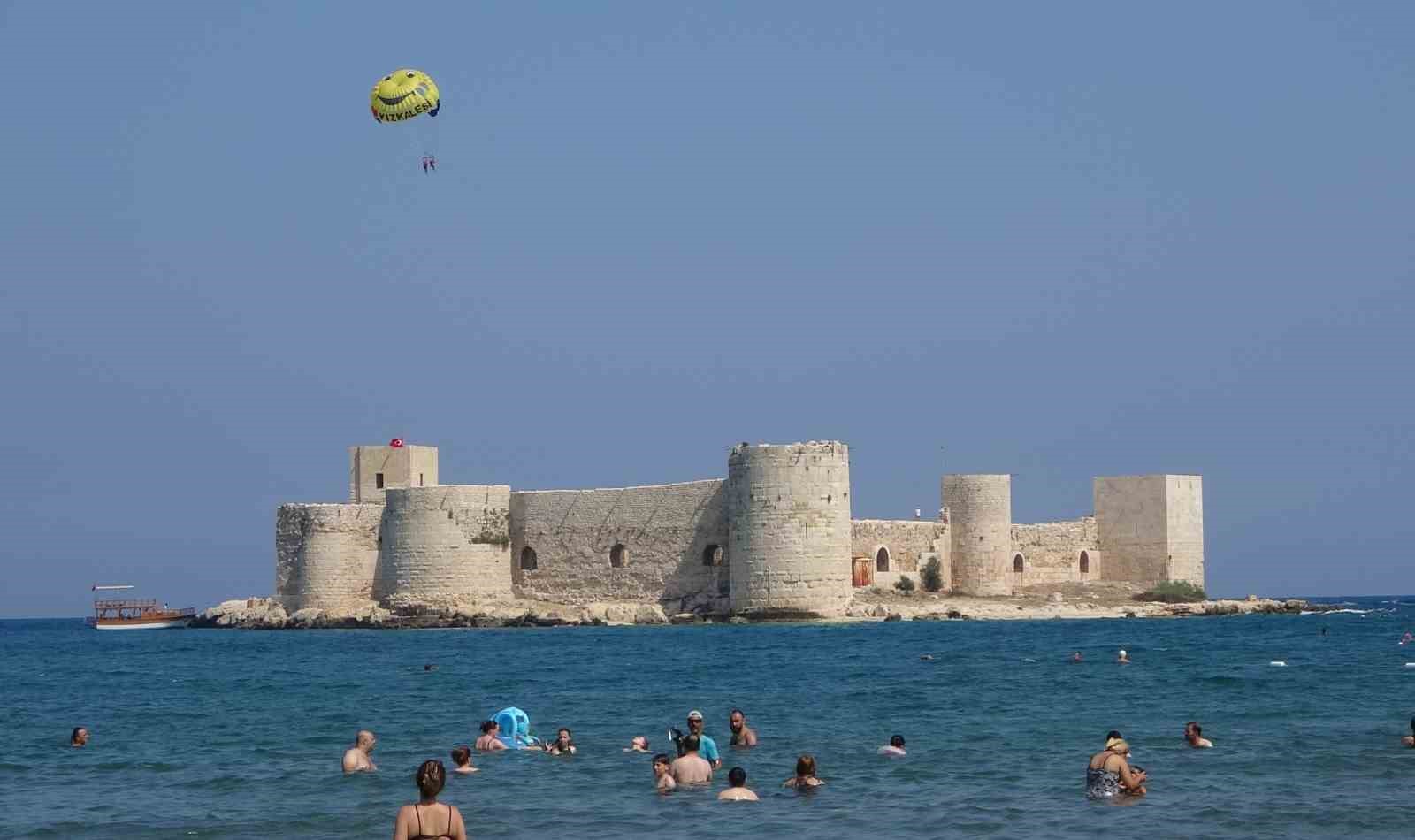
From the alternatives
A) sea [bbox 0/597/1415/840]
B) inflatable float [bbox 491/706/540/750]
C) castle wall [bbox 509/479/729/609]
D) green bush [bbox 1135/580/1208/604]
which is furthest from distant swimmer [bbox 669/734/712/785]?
green bush [bbox 1135/580/1208/604]

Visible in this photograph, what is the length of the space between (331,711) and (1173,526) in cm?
2869

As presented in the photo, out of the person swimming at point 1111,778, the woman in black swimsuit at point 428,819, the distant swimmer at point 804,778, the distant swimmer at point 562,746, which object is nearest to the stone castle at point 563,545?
the distant swimmer at point 562,746

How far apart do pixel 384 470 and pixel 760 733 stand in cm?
2697

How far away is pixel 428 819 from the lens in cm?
939

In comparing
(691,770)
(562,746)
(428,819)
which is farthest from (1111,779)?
(428,819)

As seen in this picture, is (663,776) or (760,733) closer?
(663,776)

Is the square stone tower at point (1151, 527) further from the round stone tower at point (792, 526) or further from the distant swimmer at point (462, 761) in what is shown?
the distant swimmer at point (462, 761)

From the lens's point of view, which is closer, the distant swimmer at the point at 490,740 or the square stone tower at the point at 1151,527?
the distant swimmer at the point at 490,740

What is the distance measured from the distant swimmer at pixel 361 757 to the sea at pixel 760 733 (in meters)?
0.11

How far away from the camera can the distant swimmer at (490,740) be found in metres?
18.6

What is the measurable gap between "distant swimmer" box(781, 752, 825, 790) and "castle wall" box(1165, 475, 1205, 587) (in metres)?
32.6

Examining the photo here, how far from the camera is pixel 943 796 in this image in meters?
15.4

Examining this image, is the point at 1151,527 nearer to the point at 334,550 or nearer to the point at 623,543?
the point at 623,543

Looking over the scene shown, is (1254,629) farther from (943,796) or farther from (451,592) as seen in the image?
(943,796)
